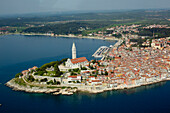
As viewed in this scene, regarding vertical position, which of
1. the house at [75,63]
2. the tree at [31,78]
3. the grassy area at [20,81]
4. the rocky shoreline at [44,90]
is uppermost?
the house at [75,63]

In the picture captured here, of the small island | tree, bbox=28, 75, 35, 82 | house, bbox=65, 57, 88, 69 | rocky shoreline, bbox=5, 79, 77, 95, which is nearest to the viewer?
rocky shoreline, bbox=5, 79, 77, 95

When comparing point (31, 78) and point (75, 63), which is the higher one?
point (75, 63)

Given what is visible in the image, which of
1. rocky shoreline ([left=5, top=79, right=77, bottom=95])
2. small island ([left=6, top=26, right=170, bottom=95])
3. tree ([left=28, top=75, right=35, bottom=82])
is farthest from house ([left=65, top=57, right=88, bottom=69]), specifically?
rocky shoreline ([left=5, top=79, right=77, bottom=95])

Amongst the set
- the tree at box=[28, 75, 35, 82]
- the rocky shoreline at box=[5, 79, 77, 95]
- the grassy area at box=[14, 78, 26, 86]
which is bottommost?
the rocky shoreline at box=[5, 79, 77, 95]

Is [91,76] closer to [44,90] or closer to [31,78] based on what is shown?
[44,90]

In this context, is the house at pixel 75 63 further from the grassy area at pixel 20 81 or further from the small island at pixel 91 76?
the grassy area at pixel 20 81

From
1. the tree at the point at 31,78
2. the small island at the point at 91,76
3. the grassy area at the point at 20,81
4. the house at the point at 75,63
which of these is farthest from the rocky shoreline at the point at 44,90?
the house at the point at 75,63

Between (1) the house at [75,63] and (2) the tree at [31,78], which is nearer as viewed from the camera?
(2) the tree at [31,78]

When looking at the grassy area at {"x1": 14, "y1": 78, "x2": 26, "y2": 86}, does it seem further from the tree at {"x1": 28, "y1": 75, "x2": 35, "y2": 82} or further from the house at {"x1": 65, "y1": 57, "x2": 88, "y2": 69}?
the house at {"x1": 65, "y1": 57, "x2": 88, "y2": 69}

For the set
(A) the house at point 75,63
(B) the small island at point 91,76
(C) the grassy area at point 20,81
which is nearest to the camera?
(B) the small island at point 91,76

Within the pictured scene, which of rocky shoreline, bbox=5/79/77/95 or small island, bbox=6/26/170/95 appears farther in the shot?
small island, bbox=6/26/170/95

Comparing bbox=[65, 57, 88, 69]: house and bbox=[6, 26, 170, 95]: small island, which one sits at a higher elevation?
bbox=[65, 57, 88, 69]: house

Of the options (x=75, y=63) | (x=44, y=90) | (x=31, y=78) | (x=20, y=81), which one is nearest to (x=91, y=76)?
(x=75, y=63)
